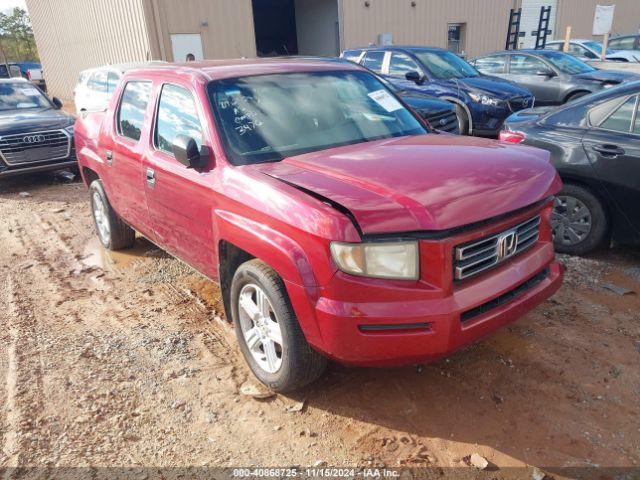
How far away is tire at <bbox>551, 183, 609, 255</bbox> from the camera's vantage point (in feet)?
14.6

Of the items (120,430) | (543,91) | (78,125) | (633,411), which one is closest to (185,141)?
(120,430)

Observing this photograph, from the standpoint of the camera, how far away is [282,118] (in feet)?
11.2

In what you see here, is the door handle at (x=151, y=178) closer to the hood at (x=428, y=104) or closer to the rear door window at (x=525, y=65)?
the hood at (x=428, y=104)

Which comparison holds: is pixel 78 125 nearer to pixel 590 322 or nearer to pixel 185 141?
pixel 185 141

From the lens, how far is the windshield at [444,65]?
9930 millimetres

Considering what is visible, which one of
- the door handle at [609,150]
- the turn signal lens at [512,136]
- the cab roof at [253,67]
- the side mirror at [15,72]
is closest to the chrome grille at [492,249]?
the door handle at [609,150]

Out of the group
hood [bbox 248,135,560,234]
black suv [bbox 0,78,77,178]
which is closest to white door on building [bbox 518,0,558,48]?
black suv [bbox 0,78,77,178]

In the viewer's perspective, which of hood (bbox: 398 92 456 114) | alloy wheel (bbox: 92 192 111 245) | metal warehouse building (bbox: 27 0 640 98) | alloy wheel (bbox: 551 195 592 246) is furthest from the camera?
metal warehouse building (bbox: 27 0 640 98)

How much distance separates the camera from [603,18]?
27.3 m

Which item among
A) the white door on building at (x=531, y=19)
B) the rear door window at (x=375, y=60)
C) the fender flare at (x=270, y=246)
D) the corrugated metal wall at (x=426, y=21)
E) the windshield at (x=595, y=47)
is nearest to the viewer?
the fender flare at (x=270, y=246)

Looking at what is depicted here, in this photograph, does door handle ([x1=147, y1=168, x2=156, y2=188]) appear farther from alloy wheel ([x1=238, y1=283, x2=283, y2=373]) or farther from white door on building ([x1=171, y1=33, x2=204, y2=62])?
white door on building ([x1=171, y1=33, x2=204, y2=62])

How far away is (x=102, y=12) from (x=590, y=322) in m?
19.5

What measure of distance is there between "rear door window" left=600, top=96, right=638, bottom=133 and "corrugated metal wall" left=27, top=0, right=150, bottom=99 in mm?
14502

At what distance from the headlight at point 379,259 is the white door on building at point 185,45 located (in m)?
15.3
